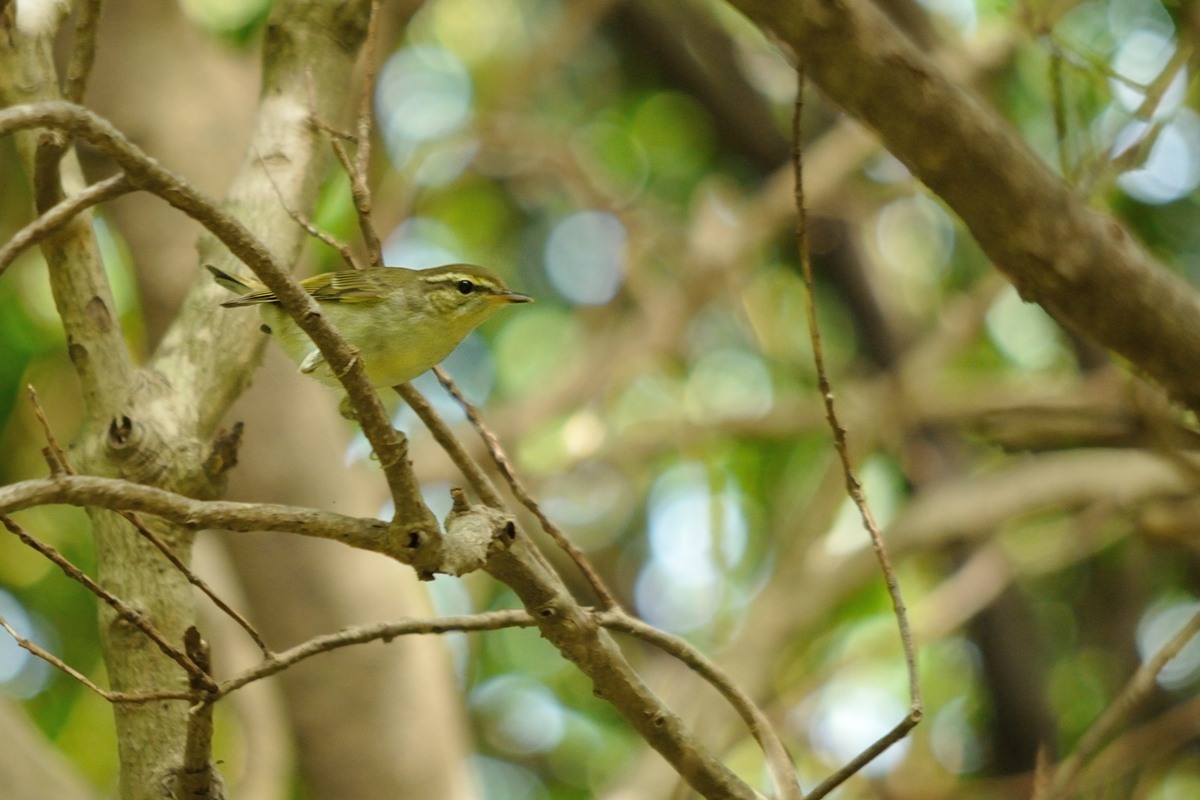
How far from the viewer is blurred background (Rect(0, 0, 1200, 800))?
17.1 ft

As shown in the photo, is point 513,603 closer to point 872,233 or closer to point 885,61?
point 872,233

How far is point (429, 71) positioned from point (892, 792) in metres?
6.17

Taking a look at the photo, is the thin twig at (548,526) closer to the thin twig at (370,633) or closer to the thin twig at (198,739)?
the thin twig at (370,633)

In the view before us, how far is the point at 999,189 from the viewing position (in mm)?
2635

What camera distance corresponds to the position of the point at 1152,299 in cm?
268

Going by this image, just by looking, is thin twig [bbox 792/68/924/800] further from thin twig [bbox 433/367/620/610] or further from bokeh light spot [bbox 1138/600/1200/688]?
bokeh light spot [bbox 1138/600/1200/688]

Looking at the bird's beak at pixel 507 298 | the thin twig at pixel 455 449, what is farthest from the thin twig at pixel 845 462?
the bird's beak at pixel 507 298

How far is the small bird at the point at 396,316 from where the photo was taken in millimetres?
3523

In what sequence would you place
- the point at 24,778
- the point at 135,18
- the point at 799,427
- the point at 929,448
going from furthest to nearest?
the point at 929,448, the point at 799,427, the point at 135,18, the point at 24,778

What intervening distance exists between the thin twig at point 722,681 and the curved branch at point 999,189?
1117 mm

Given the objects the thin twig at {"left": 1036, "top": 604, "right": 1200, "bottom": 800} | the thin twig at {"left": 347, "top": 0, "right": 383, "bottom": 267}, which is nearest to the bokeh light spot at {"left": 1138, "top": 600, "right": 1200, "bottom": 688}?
the thin twig at {"left": 1036, "top": 604, "right": 1200, "bottom": 800}

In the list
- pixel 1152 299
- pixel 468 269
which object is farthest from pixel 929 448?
pixel 1152 299

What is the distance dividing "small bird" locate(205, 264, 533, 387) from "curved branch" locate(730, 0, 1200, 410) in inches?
55.7

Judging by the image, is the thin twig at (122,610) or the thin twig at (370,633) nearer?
the thin twig at (122,610)
